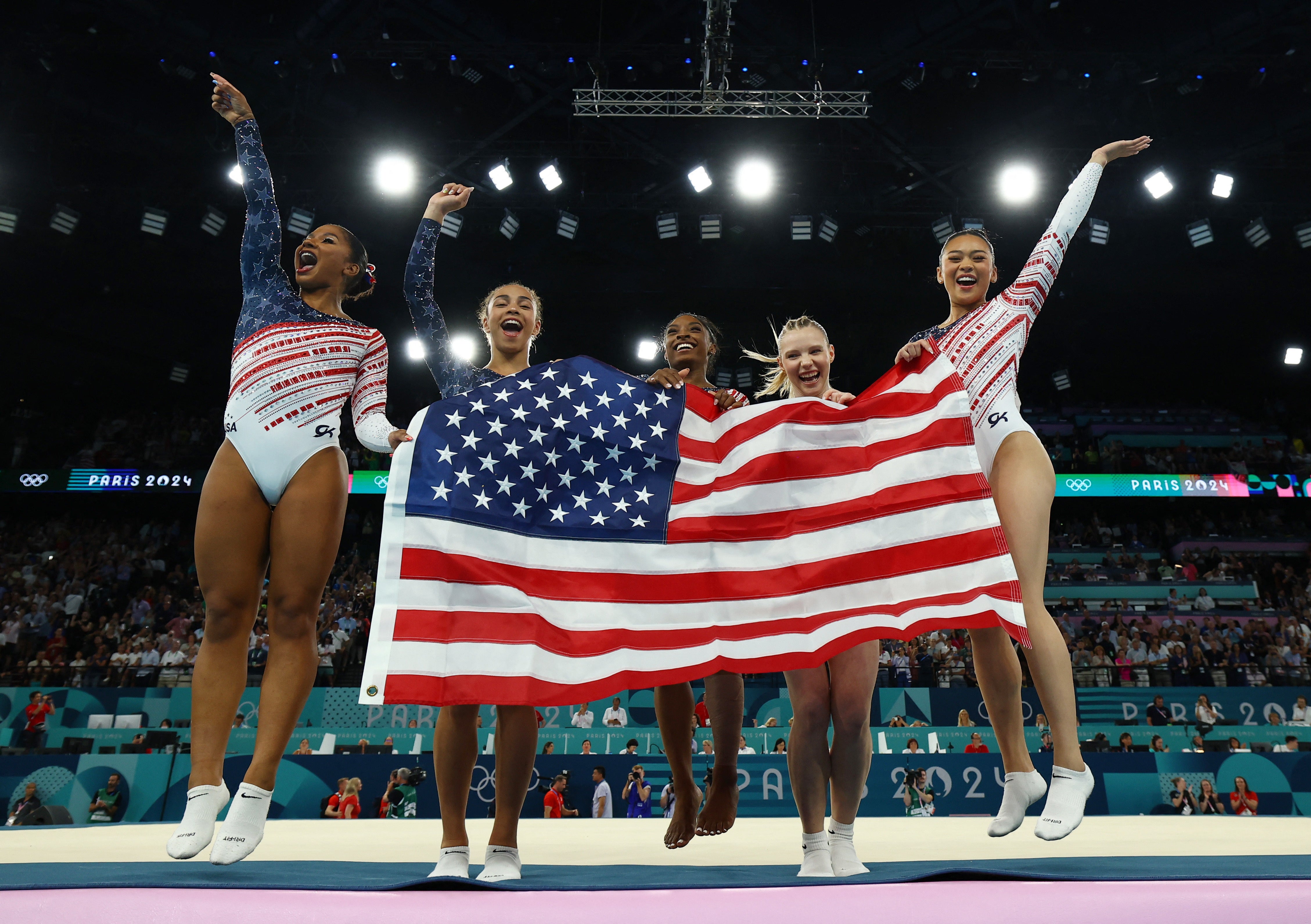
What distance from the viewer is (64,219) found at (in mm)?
13406

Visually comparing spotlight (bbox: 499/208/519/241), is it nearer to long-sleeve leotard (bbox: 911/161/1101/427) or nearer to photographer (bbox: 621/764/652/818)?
photographer (bbox: 621/764/652/818)

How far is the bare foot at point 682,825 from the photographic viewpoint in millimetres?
3643

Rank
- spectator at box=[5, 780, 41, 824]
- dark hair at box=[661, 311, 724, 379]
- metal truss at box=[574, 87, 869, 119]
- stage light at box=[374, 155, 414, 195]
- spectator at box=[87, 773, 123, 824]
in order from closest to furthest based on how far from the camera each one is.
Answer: dark hair at box=[661, 311, 724, 379]
spectator at box=[5, 780, 41, 824]
spectator at box=[87, 773, 123, 824]
metal truss at box=[574, 87, 869, 119]
stage light at box=[374, 155, 414, 195]

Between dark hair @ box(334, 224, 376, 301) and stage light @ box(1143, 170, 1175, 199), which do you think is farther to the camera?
stage light @ box(1143, 170, 1175, 199)

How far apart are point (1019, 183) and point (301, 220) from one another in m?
10.8

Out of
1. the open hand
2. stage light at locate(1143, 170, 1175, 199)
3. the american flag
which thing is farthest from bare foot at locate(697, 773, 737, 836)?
stage light at locate(1143, 170, 1175, 199)

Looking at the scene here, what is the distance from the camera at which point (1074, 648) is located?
14469 millimetres

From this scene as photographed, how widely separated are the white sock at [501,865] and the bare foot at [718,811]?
135 centimetres

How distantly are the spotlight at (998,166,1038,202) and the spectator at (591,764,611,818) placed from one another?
986 cm

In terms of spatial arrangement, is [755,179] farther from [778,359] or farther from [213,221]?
[778,359]

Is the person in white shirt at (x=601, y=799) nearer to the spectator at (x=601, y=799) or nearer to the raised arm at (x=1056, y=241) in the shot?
the spectator at (x=601, y=799)

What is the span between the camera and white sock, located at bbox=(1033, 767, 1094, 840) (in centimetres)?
286

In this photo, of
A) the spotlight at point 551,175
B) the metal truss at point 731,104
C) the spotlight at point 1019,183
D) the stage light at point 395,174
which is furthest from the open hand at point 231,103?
the spotlight at point 1019,183

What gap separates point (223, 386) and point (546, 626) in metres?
20.2
